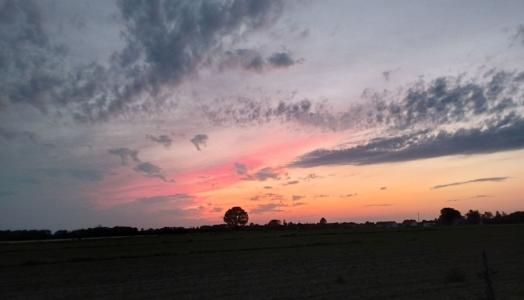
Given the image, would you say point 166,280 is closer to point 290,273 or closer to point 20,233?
point 290,273

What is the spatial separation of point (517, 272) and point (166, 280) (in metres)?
17.0

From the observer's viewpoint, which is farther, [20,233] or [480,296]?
[20,233]

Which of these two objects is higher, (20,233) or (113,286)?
(20,233)

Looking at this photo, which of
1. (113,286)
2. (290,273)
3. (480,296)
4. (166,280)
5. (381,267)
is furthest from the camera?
(381,267)

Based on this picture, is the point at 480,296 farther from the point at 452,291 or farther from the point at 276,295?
the point at 276,295

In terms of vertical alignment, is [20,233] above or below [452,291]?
above

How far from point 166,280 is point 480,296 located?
14257 millimetres

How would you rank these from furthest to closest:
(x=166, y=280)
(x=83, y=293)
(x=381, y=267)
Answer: (x=381, y=267) < (x=166, y=280) < (x=83, y=293)

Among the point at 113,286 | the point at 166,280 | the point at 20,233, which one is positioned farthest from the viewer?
the point at 20,233

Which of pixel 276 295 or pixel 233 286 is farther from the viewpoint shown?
pixel 233 286

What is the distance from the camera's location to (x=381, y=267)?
2723 centimetres

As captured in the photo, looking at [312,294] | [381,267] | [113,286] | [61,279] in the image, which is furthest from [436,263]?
[61,279]

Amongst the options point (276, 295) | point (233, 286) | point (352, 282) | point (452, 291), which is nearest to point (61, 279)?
point (233, 286)

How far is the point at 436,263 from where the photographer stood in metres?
29.1
